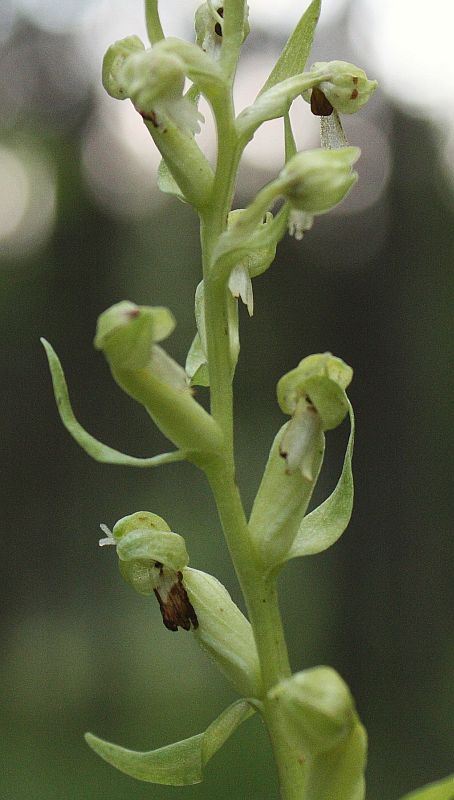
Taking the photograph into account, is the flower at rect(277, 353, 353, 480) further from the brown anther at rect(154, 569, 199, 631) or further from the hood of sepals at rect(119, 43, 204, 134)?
the hood of sepals at rect(119, 43, 204, 134)

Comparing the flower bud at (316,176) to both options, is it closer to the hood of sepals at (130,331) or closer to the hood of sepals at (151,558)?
the hood of sepals at (130,331)

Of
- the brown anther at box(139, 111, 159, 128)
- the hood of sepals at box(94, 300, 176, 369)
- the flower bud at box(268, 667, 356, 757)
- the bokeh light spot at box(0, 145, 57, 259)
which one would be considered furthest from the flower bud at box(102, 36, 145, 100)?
the bokeh light spot at box(0, 145, 57, 259)

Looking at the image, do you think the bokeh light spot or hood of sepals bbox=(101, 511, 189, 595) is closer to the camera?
hood of sepals bbox=(101, 511, 189, 595)

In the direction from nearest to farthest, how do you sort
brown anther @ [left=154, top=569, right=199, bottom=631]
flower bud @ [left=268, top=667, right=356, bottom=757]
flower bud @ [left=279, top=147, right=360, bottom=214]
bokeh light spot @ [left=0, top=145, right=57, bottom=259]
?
1. flower bud @ [left=268, top=667, right=356, bottom=757]
2. flower bud @ [left=279, top=147, right=360, bottom=214]
3. brown anther @ [left=154, top=569, right=199, bottom=631]
4. bokeh light spot @ [left=0, top=145, right=57, bottom=259]

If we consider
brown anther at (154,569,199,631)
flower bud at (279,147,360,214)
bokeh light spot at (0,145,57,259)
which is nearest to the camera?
flower bud at (279,147,360,214)

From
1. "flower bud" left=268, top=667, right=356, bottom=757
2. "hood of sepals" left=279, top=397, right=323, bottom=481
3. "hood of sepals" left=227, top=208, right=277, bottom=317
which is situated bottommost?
"flower bud" left=268, top=667, right=356, bottom=757

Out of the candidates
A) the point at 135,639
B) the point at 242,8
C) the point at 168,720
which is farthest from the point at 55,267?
the point at 242,8

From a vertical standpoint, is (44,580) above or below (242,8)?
below

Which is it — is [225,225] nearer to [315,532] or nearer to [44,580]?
[315,532]
